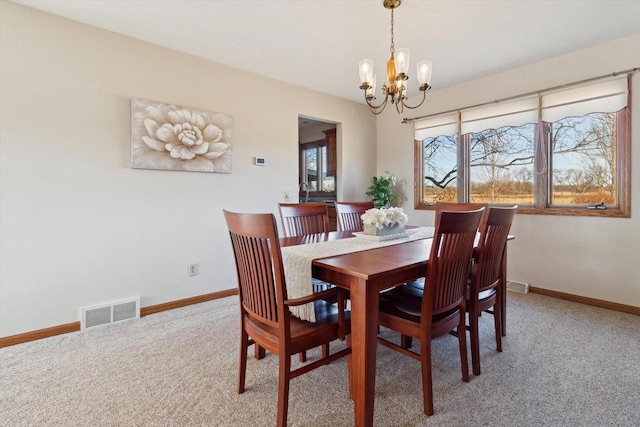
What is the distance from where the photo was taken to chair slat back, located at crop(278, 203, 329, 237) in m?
2.60

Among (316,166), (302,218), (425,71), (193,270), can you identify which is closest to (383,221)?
(302,218)

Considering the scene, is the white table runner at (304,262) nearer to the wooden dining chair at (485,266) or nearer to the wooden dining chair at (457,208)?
the wooden dining chair at (457,208)

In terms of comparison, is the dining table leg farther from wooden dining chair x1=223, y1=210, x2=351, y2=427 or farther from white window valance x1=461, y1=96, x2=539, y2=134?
white window valance x1=461, y1=96, x2=539, y2=134

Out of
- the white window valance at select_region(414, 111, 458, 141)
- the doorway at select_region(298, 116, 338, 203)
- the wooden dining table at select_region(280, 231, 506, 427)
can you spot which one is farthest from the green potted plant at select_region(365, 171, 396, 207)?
the wooden dining table at select_region(280, 231, 506, 427)

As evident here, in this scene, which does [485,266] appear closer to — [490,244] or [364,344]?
[490,244]

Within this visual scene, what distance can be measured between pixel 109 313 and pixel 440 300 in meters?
2.67

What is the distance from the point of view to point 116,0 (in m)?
2.23

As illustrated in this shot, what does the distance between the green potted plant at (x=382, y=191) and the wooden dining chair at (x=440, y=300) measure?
2.80 metres

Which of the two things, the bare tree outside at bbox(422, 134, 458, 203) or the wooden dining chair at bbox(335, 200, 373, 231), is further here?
the bare tree outside at bbox(422, 134, 458, 203)

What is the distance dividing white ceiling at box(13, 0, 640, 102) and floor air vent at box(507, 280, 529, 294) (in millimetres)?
2415

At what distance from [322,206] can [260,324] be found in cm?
141

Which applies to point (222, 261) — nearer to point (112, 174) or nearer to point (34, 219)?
point (112, 174)

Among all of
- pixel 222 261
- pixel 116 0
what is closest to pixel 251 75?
pixel 116 0

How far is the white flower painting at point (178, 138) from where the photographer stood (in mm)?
2734
